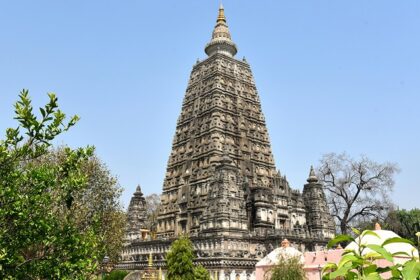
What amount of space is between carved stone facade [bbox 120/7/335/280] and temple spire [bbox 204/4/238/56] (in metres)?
0.15

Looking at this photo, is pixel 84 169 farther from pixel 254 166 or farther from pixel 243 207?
pixel 254 166

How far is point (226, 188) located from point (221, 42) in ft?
82.6

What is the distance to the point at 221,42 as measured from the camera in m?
58.6

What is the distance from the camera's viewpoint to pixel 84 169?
31.9 meters

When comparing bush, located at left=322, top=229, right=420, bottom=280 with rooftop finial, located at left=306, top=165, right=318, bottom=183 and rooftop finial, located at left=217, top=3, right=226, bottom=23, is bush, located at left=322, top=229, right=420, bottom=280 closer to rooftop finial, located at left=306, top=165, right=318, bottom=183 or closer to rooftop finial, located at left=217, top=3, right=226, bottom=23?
rooftop finial, located at left=306, top=165, right=318, bottom=183

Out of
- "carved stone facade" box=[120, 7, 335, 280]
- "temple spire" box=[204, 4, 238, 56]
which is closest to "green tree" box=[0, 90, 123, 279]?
"carved stone facade" box=[120, 7, 335, 280]

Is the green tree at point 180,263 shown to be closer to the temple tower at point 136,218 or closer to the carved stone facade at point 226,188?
the carved stone facade at point 226,188

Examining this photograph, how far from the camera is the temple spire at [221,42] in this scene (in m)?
58.9

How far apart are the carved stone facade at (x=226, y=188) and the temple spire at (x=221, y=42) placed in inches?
6.0

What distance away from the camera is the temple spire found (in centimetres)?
5888

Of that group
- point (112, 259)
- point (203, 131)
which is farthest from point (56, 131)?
point (203, 131)

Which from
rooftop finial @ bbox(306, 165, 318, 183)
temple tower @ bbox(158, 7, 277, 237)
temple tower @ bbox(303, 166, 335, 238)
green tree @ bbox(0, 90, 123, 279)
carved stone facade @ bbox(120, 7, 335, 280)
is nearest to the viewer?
green tree @ bbox(0, 90, 123, 279)

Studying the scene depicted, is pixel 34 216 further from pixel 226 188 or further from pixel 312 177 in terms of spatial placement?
pixel 312 177

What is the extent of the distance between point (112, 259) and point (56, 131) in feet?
102
